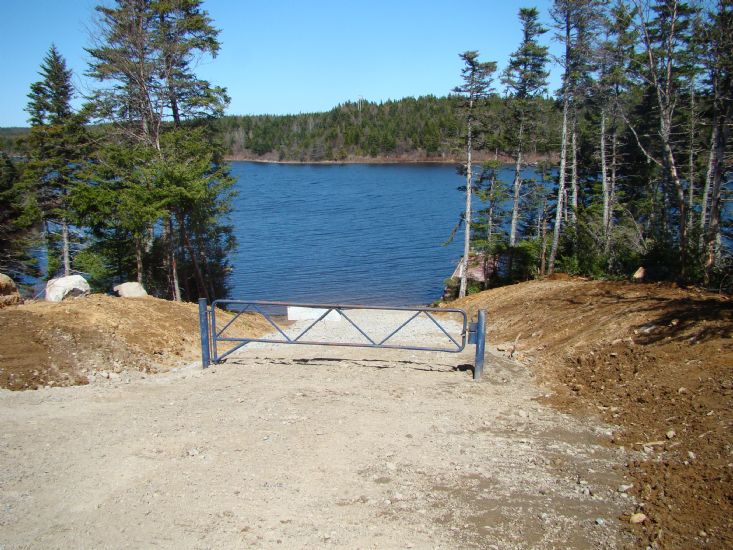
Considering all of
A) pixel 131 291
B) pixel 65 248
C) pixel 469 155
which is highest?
pixel 469 155

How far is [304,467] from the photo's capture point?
20.0 ft

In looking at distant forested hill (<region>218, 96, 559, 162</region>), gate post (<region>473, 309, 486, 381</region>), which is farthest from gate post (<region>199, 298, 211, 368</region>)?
distant forested hill (<region>218, 96, 559, 162</region>)

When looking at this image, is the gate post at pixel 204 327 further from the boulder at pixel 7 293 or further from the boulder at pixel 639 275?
the boulder at pixel 639 275

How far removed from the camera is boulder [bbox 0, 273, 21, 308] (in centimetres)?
1309

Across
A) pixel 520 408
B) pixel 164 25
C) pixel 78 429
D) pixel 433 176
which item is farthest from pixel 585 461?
pixel 433 176

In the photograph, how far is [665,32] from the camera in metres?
15.0

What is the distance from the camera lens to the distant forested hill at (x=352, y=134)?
134 metres

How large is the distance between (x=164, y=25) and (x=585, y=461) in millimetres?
25003

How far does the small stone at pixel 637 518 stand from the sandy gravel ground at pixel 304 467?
154mm

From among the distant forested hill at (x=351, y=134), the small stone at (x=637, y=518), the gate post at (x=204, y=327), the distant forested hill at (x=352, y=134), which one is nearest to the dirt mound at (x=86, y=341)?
the gate post at (x=204, y=327)

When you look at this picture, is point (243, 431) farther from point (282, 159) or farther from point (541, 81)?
point (282, 159)

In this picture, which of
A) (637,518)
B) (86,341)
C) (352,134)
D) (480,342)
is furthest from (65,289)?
(352,134)

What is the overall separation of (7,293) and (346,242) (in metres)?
35.5

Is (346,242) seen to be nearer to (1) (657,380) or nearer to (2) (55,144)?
(2) (55,144)
